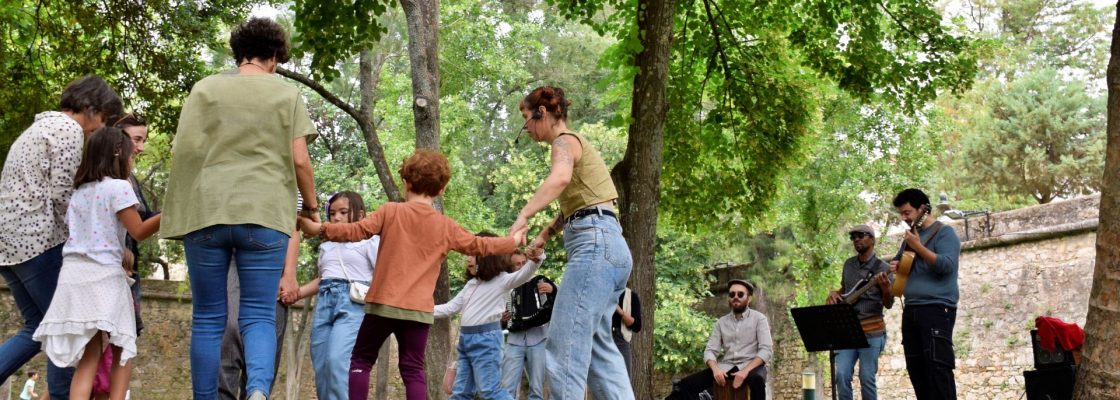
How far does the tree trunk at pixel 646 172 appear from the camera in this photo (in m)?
9.89

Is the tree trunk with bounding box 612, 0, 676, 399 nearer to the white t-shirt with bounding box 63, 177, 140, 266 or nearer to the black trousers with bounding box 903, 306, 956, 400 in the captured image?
the black trousers with bounding box 903, 306, 956, 400

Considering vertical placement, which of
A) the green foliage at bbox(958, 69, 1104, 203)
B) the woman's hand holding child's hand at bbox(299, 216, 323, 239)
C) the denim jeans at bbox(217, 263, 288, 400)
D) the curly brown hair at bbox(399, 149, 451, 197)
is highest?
the green foliage at bbox(958, 69, 1104, 203)

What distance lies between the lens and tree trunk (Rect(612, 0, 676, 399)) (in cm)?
989

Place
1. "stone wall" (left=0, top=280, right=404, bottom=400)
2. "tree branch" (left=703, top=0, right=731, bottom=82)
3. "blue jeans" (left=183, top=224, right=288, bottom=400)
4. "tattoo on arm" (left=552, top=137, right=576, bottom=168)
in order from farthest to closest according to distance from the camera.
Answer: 1. "stone wall" (left=0, top=280, right=404, bottom=400)
2. "tree branch" (left=703, top=0, right=731, bottom=82)
3. "tattoo on arm" (left=552, top=137, right=576, bottom=168)
4. "blue jeans" (left=183, top=224, right=288, bottom=400)

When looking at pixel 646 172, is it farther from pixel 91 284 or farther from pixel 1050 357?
pixel 91 284

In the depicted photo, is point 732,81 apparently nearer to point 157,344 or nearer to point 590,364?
point 590,364

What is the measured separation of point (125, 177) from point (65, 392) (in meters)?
1.16

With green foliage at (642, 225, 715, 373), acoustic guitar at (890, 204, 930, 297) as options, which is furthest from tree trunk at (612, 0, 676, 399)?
green foliage at (642, 225, 715, 373)

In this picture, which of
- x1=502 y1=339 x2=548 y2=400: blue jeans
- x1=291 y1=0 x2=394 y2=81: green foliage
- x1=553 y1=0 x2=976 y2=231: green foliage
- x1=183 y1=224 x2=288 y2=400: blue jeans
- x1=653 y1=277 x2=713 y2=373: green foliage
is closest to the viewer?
x1=183 y1=224 x2=288 y2=400: blue jeans

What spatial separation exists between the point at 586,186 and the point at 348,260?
2.18 meters

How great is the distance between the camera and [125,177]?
213 inches

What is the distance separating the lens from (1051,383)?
8164mm

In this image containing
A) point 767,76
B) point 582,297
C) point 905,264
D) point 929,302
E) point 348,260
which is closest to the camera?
point 582,297

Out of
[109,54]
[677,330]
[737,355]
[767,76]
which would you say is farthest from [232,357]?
[677,330]
